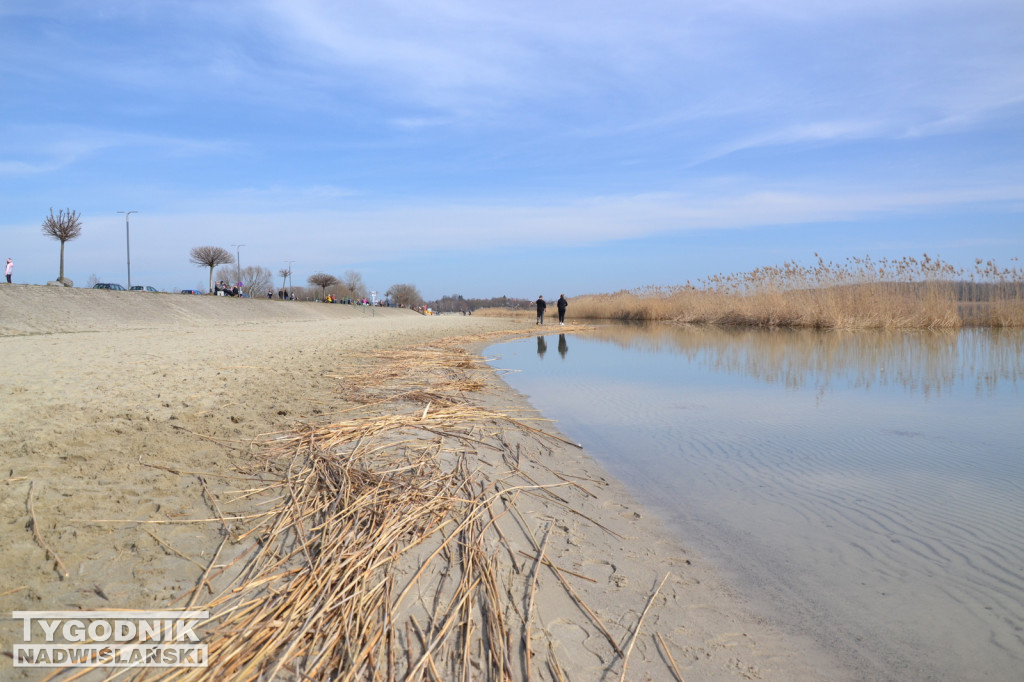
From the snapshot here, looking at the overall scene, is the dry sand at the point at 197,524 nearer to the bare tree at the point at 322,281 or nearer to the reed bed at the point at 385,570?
the reed bed at the point at 385,570

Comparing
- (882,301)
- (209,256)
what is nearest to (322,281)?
(209,256)

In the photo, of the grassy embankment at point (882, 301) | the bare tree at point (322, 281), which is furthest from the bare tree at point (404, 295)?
the grassy embankment at point (882, 301)

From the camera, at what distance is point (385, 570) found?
8.54 ft

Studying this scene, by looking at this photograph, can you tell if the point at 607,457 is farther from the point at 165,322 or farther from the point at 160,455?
the point at 165,322

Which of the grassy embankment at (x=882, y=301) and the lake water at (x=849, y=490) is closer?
the lake water at (x=849, y=490)

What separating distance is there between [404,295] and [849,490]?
9786 cm

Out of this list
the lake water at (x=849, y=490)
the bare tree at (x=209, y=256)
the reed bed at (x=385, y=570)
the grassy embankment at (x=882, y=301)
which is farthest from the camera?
the bare tree at (x=209, y=256)

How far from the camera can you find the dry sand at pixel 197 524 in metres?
2.23

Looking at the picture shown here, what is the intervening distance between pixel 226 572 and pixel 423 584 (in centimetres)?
82

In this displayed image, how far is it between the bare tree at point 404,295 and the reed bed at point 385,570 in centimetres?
9480

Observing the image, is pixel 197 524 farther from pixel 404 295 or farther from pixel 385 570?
pixel 404 295

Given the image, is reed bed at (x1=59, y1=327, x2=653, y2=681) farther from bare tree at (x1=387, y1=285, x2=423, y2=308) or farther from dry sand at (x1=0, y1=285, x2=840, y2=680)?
bare tree at (x1=387, y1=285, x2=423, y2=308)

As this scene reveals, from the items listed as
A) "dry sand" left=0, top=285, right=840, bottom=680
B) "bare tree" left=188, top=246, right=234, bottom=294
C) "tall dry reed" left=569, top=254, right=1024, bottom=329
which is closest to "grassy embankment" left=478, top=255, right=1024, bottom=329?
"tall dry reed" left=569, top=254, right=1024, bottom=329

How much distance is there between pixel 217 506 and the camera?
318 cm
